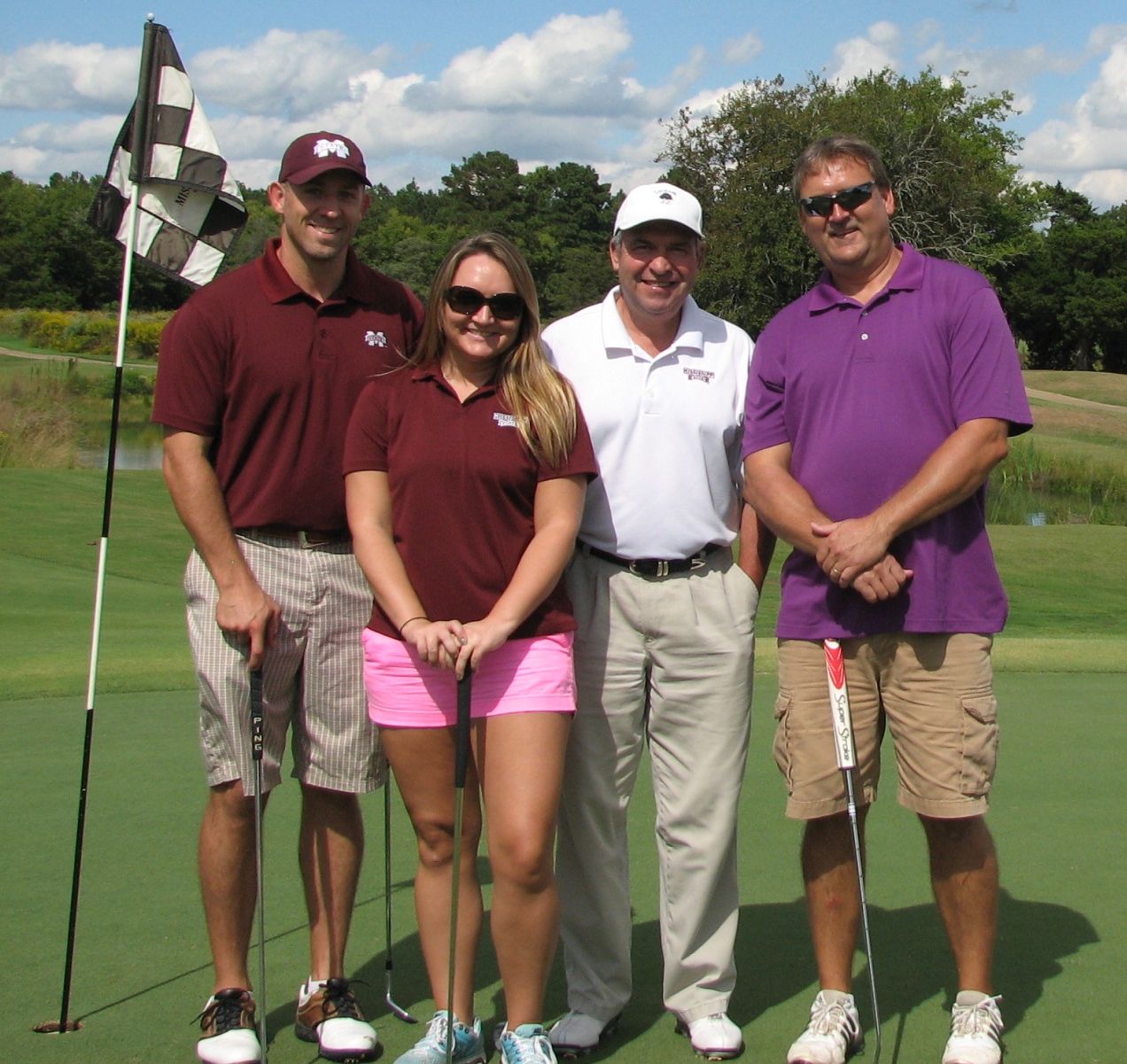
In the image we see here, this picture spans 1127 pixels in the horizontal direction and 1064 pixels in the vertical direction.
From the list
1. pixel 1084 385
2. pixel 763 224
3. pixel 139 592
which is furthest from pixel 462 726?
pixel 1084 385

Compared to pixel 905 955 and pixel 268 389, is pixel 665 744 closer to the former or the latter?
pixel 905 955

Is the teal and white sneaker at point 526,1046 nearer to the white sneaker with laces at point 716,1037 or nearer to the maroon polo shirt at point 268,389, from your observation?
the white sneaker with laces at point 716,1037

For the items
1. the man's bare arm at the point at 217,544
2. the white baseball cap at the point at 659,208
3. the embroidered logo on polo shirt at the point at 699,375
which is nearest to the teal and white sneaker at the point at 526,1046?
the man's bare arm at the point at 217,544

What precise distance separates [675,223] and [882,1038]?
187 centimetres

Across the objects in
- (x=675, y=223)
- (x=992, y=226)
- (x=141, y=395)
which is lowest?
(x=141, y=395)

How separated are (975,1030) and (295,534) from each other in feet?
5.97

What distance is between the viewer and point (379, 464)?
3031 mm

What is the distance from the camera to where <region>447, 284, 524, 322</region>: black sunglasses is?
3.04 m

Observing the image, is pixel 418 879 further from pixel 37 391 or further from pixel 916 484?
pixel 37 391

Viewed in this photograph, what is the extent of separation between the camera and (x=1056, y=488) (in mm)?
26031

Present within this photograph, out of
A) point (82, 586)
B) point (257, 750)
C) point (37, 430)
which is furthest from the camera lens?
point (37, 430)

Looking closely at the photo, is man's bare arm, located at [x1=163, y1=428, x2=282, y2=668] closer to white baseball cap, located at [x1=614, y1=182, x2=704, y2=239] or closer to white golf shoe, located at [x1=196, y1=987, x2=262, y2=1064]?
white golf shoe, located at [x1=196, y1=987, x2=262, y2=1064]

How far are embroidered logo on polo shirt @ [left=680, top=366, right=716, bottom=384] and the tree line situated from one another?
19.1m

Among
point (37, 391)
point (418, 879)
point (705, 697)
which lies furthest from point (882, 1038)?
point (37, 391)
